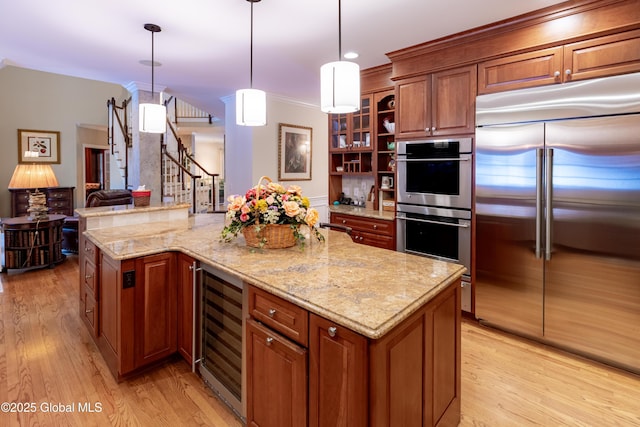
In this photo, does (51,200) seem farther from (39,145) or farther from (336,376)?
(336,376)

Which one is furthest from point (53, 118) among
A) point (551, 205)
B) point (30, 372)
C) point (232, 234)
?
point (551, 205)

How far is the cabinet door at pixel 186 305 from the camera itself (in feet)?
7.26

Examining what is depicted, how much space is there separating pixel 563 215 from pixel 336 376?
226cm

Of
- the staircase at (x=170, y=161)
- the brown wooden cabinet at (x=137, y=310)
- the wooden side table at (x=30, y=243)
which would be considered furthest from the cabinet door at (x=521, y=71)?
the wooden side table at (x=30, y=243)

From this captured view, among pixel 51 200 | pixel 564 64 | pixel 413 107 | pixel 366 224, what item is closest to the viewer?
pixel 564 64

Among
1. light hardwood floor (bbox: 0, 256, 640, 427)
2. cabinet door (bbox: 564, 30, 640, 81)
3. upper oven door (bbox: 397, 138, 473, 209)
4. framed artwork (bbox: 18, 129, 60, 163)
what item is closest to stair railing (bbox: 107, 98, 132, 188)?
framed artwork (bbox: 18, 129, 60, 163)

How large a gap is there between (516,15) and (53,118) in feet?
32.0

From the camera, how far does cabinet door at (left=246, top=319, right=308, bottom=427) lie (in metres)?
1.39

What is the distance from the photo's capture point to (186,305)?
2271 millimetres

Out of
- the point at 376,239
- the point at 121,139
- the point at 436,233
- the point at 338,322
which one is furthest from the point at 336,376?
the point at 121,139

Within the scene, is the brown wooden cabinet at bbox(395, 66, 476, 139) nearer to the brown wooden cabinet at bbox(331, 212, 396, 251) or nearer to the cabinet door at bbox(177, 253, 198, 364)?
the brown wooden cabinet at bbox(331, 212, 396, 251)

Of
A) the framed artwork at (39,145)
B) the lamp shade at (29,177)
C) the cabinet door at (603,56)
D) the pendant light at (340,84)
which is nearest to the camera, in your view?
the pendant light at (340,84)

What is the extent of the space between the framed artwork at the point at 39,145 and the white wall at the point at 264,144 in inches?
210

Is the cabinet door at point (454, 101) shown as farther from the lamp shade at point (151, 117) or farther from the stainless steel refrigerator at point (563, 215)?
the lamp shade at point (151, 117)
